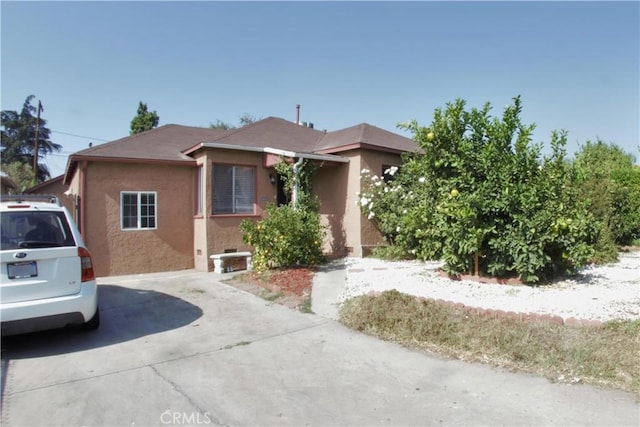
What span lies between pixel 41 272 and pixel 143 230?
6.38 metres

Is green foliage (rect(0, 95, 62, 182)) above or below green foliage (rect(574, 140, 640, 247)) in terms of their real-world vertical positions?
above

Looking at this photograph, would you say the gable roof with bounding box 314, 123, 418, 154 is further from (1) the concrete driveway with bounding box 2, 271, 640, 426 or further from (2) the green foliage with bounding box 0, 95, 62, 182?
(2) the green foliage with bounding box 0, 95, 62, 182

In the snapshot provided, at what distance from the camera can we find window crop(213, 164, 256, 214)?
1080 cm

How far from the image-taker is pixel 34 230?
4.86 metres

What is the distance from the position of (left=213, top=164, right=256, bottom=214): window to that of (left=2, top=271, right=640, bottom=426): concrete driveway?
5.44 metres

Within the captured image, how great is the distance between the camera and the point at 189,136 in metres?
13.6

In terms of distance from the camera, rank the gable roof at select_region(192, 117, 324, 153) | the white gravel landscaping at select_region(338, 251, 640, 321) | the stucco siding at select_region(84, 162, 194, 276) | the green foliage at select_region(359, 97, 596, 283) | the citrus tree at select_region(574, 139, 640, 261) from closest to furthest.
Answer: the white gravel landscaping at select_region(338, 251, 640, 321)
the green foliage at select_region(359, 97, 596, 283)
the citrus tree at select_region(574, 139, 640, 261)
the stucco siding at select_region(84, 162, 194, 276)
the gable roof at select_region(192, 117, 324, 153)

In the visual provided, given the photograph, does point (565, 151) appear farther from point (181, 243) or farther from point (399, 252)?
point (181, 243)

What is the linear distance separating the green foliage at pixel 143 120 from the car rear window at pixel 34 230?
109ft

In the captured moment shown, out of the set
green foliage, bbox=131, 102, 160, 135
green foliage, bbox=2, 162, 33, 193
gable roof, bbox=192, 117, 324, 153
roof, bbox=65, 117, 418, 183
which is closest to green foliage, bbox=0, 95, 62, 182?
green foliage, bbox=2, 162, 33, 193

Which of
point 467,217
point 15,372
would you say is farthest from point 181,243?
point 467,217

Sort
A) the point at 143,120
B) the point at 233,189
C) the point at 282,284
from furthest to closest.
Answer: the point at 143,120 → the point at 233,189 → the point at 282,284

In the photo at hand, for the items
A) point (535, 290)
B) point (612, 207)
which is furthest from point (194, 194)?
point (612, 207)

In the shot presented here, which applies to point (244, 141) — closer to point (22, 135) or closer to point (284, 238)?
point (284, 238)
